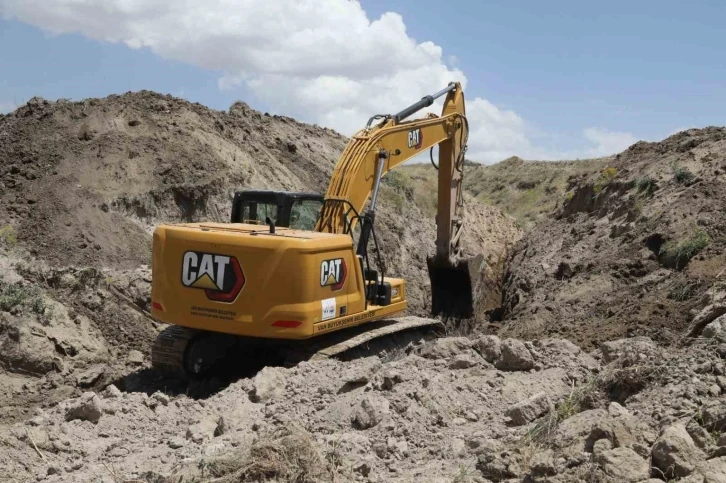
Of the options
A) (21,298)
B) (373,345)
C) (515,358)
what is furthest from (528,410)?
(21,298)

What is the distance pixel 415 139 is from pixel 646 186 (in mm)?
5538

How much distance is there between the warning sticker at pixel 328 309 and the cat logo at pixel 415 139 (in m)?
3.63

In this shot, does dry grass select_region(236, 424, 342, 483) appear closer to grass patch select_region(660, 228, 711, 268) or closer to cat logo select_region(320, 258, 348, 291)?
cat logo select_region(320, 258, 348, 291)

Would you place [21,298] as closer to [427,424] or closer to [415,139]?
[415,139]

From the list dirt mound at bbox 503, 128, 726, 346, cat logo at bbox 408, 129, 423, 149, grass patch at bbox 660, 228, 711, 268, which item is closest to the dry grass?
dirt mound at bbox 503, 128, 726, 346

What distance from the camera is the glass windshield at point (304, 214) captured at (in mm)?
9997

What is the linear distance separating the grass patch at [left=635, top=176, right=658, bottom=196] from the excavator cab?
740 centimetres

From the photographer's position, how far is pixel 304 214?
10109mm

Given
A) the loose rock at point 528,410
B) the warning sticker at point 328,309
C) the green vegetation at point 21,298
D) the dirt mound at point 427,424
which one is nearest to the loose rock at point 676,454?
the dirt mound at point 427,424

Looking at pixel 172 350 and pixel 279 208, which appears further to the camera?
pixel 279 208

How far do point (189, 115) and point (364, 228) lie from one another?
8.64 metres

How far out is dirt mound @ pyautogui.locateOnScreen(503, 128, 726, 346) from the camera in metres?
10.1

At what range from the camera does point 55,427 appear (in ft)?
23.1

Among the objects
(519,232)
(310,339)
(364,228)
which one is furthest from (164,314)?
(519,232)
